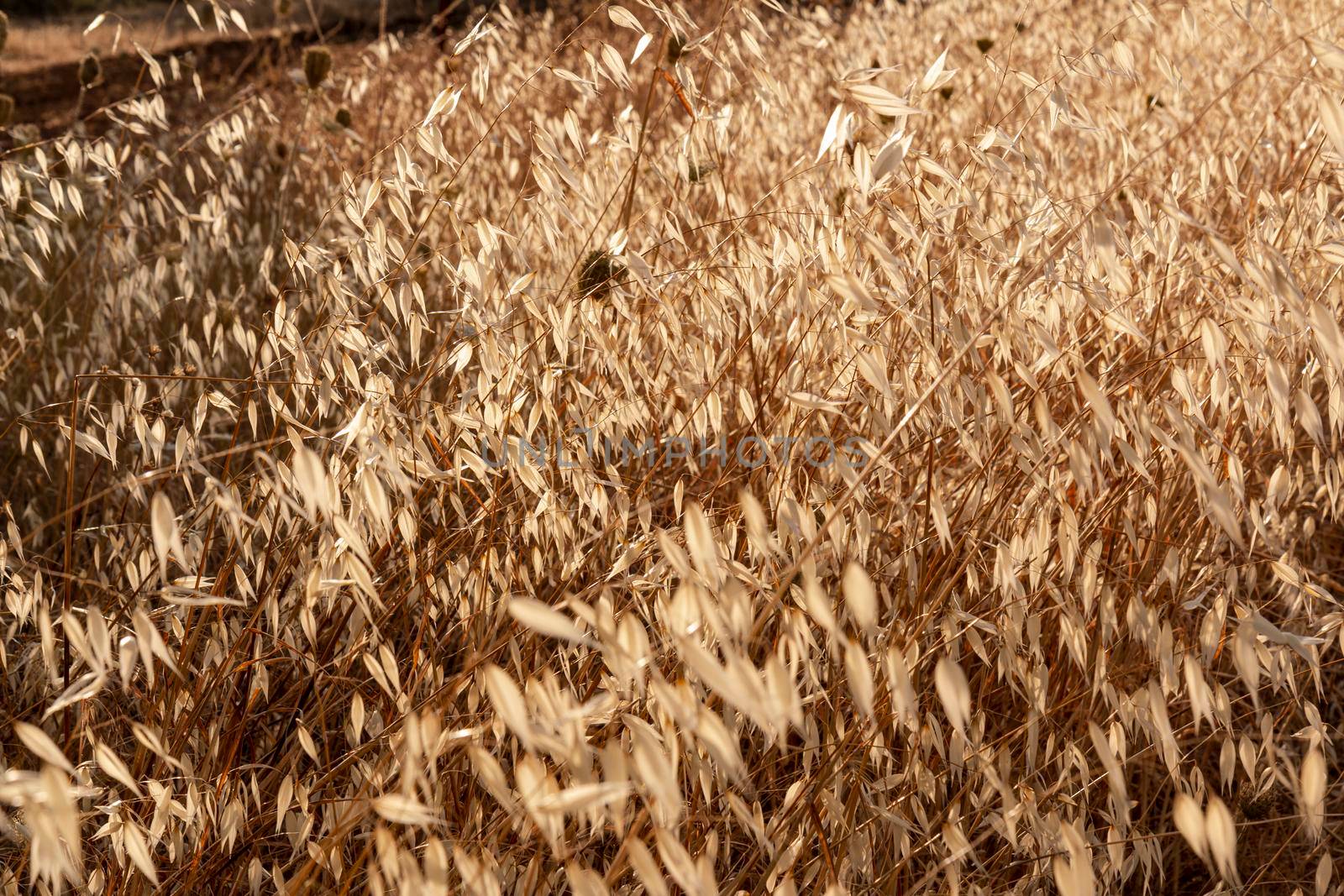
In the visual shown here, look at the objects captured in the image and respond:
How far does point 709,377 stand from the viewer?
1371 millimetres

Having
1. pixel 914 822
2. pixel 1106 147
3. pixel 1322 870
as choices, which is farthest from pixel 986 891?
pixel 1106 147

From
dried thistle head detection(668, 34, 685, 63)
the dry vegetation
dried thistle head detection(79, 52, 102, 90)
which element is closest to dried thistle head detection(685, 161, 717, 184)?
the dry vegetation

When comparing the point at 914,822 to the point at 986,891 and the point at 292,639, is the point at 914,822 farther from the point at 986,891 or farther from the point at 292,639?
the point at 292,639

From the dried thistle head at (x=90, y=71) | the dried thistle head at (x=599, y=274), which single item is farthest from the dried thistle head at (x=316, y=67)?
the dried thistle head at (x=599, y=274)

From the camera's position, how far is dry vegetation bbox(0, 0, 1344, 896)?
749mm

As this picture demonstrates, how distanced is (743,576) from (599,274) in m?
0.62

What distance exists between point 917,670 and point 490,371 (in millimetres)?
569

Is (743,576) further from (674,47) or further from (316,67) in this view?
(316,67)

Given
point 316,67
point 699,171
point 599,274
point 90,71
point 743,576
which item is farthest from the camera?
point 316,67

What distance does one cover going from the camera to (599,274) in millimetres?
1370

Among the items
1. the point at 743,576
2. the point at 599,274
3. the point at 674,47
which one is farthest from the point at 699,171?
the point at 743,576

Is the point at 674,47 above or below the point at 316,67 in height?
above

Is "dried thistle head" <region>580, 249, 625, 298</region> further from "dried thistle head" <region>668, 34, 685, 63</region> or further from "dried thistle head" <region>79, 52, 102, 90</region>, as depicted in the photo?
"dried thistle head" <region>79, 52, 102, 90</region>

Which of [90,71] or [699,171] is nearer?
[699,171]
